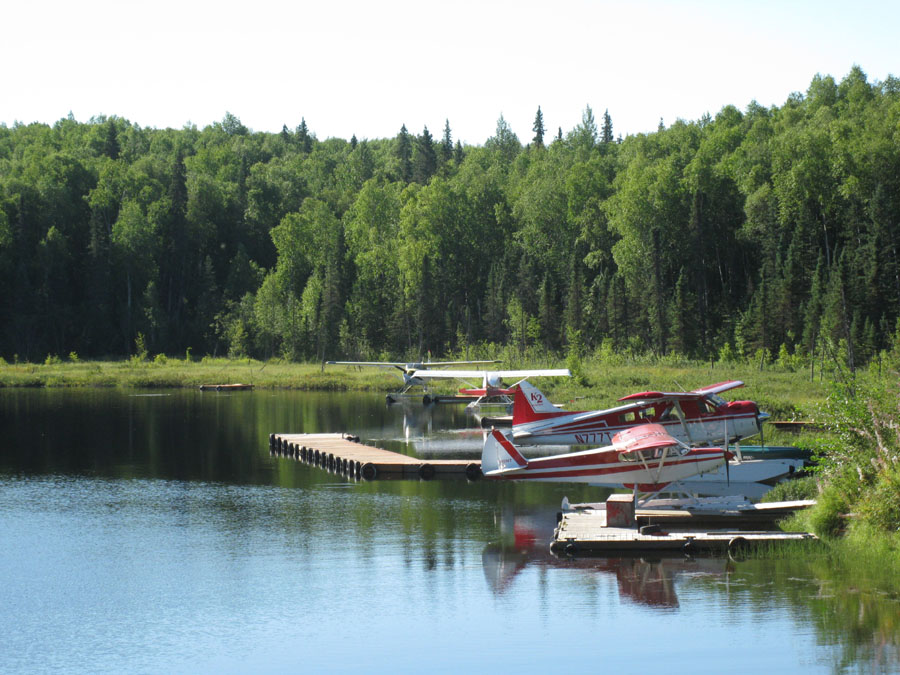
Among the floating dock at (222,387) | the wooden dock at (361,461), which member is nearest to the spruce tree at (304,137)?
the floating dock at (222,387)

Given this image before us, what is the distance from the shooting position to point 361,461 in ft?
84.9

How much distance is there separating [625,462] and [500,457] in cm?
261

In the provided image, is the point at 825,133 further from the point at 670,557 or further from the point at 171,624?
the point at 171,624

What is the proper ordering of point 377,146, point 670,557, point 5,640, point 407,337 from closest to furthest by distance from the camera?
point 5,640 → point 670,557 → point 407,337 → point 377,146

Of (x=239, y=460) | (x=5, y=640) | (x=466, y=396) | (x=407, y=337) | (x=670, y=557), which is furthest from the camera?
(x=407, y=337)

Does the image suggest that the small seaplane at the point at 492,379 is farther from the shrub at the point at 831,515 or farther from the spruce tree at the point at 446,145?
the spruce tree at the point at 446,145

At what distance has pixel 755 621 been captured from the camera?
44.8 feet

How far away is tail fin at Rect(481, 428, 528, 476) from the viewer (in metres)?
21.1

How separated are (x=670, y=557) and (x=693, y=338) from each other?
43.9 m

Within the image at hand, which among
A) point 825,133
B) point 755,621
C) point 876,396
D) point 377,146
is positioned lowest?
point 755,621

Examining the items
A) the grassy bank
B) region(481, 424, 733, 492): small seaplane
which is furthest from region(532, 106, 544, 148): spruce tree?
region(481, 424, 733, 492): small seaplane

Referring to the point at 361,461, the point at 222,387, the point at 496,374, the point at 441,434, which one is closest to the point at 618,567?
the point at 361,461

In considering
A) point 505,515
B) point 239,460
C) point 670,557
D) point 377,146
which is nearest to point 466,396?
point 239,460

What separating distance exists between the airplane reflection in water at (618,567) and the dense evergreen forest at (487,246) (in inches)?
1250
